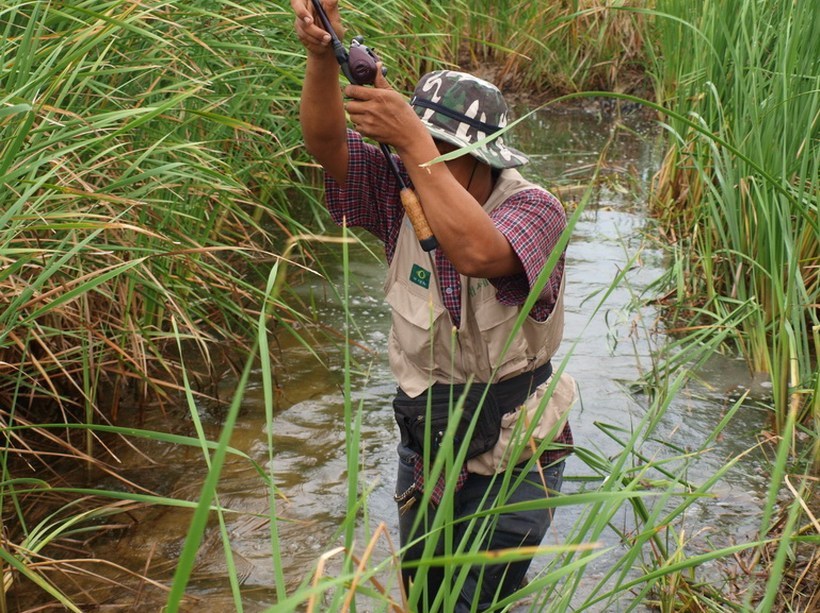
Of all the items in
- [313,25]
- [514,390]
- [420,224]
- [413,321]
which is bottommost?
[514,390]

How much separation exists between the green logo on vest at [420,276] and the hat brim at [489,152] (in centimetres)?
30

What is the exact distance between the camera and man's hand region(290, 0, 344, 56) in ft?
7.52

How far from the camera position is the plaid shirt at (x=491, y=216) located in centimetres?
231

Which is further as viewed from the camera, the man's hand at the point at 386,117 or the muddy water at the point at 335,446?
the muddy water at the point at 335,446

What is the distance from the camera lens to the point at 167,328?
12.8 feet

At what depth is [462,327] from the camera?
2.49m

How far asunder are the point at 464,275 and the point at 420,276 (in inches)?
8.7

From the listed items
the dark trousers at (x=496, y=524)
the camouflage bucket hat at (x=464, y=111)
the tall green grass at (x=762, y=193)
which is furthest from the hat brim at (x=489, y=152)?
the tall green grass at (x=762, y=193)

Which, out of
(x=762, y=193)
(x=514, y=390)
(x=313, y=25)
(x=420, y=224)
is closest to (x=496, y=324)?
(x=514, y=390)

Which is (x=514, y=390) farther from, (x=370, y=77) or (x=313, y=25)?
(x=313, y=25)

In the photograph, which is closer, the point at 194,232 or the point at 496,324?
the point at 496,324

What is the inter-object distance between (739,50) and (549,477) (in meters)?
2.30

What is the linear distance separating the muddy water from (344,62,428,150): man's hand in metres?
0.41

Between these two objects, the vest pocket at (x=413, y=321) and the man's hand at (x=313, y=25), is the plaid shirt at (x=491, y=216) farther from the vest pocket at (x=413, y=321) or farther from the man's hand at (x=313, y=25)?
the man's hand at (x=313, y=25)
